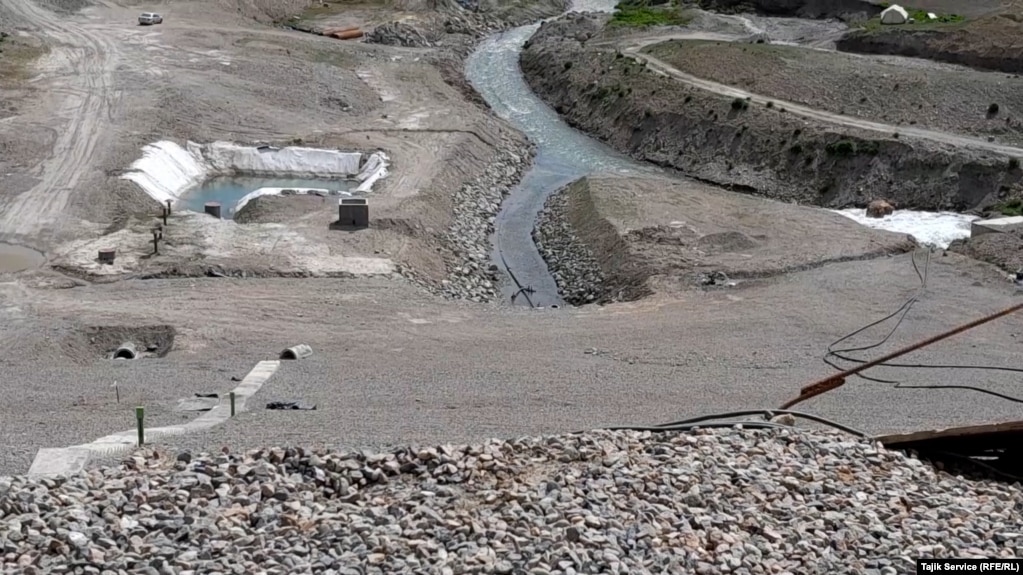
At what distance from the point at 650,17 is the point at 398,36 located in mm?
17102

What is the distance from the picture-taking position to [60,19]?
2709 inches

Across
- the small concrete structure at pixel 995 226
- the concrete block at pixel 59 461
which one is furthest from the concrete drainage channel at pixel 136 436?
the small concrete structure at pixel 995 226

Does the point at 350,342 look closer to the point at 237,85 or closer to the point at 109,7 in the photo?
the point at 237,85

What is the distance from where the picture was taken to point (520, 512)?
12.3 m

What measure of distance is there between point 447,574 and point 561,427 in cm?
604

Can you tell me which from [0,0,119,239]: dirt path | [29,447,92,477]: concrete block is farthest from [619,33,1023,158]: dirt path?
[29,447,92,477]: concrete block

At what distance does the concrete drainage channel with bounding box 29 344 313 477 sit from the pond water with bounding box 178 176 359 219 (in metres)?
20.7

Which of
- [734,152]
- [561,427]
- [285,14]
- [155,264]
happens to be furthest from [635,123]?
[561,427]

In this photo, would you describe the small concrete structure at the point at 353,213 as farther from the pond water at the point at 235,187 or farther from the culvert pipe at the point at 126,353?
the culvert pipe at the point at 126,353

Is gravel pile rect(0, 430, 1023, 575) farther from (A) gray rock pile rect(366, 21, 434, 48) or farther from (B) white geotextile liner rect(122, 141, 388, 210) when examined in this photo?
(A) gray rock pile rect(366, 21, 434, 48)

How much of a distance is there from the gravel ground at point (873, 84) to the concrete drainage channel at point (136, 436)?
118 feet

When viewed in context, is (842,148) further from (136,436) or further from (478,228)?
(136,436)

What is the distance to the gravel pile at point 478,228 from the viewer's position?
116 ft

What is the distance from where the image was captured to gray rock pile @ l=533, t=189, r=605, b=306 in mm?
36531
